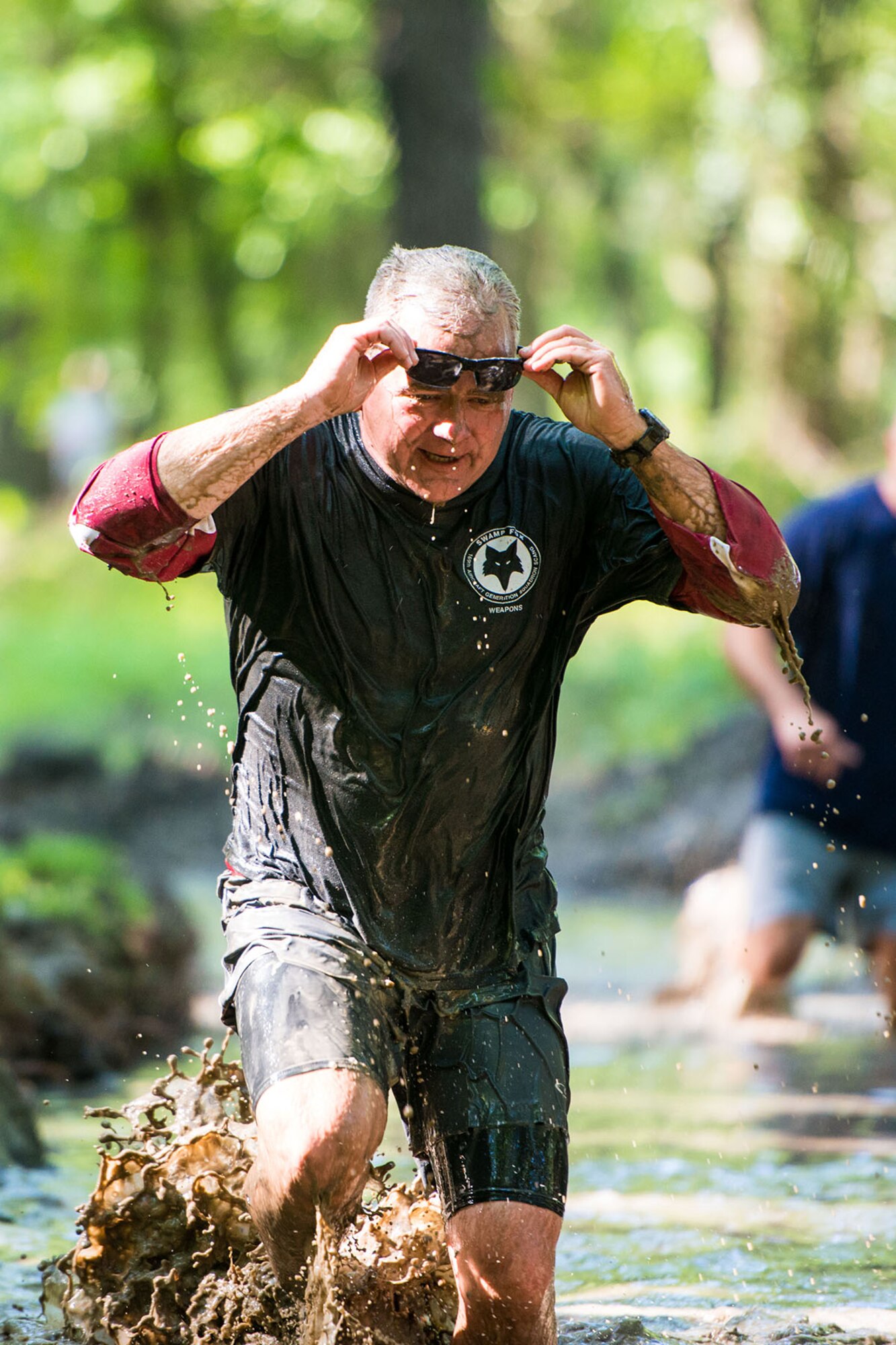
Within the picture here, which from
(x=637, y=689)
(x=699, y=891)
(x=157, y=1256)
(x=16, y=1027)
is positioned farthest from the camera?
(x=637, y=689)

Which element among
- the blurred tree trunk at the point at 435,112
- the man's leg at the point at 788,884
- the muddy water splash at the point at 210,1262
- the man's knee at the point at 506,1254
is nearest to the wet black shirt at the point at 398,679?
the man's knee at the point at 506,1254

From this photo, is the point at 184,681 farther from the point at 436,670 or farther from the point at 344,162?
the point at 436,670

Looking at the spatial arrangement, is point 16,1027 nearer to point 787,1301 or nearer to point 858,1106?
point 858,1106

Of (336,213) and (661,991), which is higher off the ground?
(336,213)

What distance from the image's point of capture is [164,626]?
18.2 meters

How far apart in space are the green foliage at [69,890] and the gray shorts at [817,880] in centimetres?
381

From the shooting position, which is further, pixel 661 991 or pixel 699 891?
pixel 661 991

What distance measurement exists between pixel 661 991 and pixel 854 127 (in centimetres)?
1182

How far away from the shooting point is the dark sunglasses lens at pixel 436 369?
141 inches

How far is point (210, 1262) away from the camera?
417 centimetres

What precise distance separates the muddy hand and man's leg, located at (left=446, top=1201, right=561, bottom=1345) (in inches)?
67.3

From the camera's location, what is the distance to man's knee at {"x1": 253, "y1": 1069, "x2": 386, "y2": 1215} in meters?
3.31

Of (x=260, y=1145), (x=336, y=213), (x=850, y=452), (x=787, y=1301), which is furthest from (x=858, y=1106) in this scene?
(x=336, y=213)

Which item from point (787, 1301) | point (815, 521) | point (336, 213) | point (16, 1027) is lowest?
point (787, 1301)
